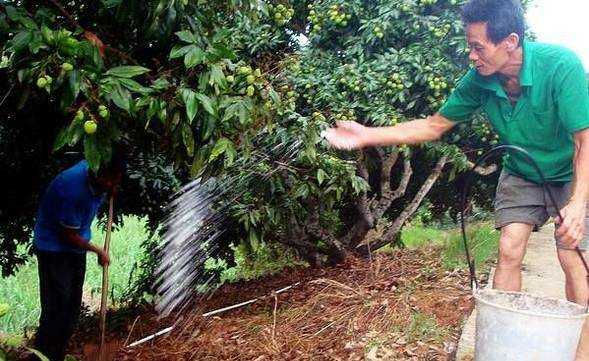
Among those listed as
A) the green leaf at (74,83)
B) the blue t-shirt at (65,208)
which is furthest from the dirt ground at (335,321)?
the green leaf at (74,83)

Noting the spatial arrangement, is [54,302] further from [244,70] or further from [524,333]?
[524,333]

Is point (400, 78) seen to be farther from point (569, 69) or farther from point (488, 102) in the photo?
point (569, 69)

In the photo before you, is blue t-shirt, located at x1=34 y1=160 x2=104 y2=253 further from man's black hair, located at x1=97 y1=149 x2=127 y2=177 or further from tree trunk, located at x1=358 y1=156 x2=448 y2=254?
tree trunk, located at x1=358 y1=156 x2=448 y2=254

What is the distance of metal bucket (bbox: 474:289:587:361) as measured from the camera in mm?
2299

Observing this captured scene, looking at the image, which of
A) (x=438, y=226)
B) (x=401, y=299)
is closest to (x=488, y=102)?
(x=401, y=299)

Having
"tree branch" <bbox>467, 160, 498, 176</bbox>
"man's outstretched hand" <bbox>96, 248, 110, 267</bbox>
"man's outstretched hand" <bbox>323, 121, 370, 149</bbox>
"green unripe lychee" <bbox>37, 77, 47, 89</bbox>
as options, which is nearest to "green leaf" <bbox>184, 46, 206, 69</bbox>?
"green unripe lychee" <bbox>37, 77, 47, 89</bbox>

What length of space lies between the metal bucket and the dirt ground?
103cm

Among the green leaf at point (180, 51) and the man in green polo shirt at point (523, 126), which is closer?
the man in green polo shirt at point (523, 126)

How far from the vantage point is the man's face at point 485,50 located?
8.86 feet

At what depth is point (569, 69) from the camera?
262 cm

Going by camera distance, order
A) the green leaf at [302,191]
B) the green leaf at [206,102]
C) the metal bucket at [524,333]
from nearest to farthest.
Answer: the metal bucket at [524,333], the green leaf at [206,102], the green leaf at [302,191]

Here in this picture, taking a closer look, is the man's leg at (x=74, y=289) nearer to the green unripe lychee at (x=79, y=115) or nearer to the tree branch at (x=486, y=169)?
the green unripe lychee at (x=79, y=115)

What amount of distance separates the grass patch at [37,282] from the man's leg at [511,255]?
813 cm

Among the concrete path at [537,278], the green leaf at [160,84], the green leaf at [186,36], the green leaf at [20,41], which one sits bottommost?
the concrete path at [537,278]
